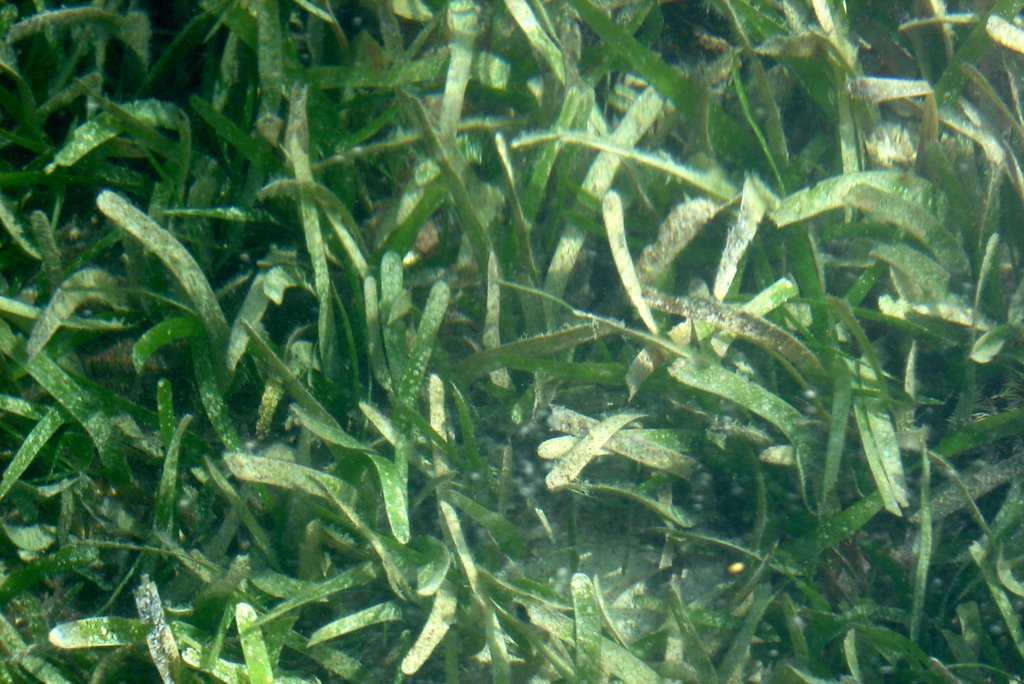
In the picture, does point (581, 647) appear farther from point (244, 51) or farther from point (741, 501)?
point (244, 51)

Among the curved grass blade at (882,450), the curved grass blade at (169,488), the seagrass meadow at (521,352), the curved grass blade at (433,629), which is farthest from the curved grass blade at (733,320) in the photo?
the curved grass blade at (169,488)

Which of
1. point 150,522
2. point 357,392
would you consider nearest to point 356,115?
point 357,392

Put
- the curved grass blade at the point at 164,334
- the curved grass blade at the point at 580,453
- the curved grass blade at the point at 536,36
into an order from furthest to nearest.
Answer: the curved grass blade at the point at 536,36, the curved grass blade at the point at 164,334, the curved grass blade at the point at 580,453

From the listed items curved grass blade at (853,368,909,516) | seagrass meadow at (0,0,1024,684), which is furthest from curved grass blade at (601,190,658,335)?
curved grass blade at (853,368,909,516)

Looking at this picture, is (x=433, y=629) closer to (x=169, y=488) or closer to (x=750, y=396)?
(x=169, y=488)

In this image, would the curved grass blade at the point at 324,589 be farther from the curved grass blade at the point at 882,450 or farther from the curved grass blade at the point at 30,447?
the curved grass blade at the point at 882,450

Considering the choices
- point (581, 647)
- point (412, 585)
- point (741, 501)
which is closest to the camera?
point (581, 647)

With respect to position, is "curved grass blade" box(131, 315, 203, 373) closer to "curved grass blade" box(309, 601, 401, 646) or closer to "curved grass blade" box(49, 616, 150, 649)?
"curved grass blade" box(49, 616, 150, 649)

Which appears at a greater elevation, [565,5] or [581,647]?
[565,5]
